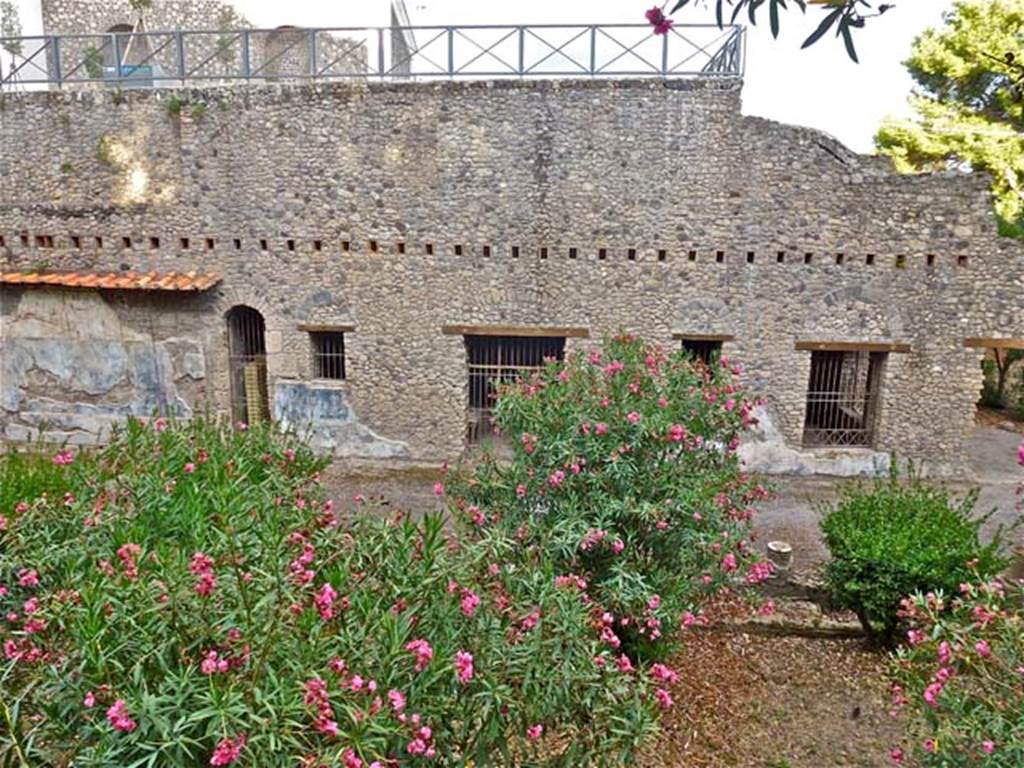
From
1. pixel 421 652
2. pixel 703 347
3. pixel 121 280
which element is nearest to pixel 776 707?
pixel 421 652

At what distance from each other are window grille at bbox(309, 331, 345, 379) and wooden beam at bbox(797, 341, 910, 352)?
6.41 m

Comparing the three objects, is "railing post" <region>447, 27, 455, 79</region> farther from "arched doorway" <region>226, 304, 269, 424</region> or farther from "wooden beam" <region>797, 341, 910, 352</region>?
"wooden beam" <region>797, 341, 910, 352</region>

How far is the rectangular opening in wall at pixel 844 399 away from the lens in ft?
33.4

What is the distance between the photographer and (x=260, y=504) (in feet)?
11.6

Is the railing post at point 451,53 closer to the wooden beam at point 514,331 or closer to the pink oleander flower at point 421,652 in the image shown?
the wooden beam at point 514,331

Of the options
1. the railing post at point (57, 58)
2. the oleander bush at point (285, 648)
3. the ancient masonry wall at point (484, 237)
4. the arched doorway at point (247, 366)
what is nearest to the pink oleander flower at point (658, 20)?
the oleander bush at point (285, 648)

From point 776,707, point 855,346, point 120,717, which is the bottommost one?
point 776,707

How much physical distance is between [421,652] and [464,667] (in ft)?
0.60

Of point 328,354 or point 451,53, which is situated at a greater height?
point 451,53

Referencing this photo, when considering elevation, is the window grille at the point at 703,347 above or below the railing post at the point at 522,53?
below

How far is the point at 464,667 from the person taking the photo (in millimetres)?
2451

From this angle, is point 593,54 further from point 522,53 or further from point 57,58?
point 57,58

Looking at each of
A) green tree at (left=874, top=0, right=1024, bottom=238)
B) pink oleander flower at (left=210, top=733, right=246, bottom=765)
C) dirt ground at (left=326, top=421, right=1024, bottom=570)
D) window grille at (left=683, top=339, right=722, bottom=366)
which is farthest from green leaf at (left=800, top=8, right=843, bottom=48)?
green tree at (left=874, top=0, right=1024, bottom=238)

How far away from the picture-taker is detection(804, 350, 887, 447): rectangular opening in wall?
10172 mm
